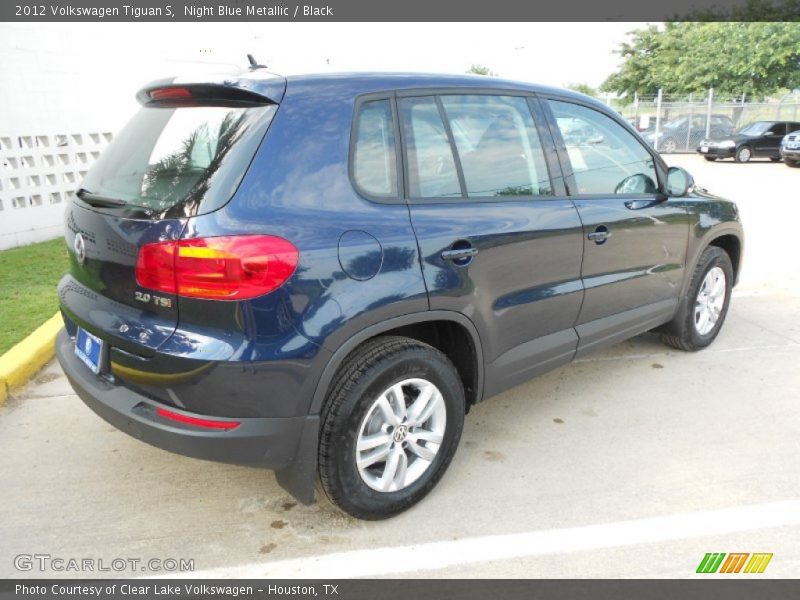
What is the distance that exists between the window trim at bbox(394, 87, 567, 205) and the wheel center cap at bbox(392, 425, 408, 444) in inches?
37.6

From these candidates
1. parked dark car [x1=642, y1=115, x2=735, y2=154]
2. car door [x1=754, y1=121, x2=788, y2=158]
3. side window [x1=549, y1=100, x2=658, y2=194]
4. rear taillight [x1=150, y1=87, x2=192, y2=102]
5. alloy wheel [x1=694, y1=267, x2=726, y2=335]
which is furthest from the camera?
parked dark car [x1=642, y1=115, x2=735, y2=154]

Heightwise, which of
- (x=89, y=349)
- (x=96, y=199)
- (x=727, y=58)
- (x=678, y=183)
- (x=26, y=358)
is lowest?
(x=26, y=358)

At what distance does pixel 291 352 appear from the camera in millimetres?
2250

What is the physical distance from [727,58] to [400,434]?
34.5 m

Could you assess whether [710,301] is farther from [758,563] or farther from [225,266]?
[225,266]

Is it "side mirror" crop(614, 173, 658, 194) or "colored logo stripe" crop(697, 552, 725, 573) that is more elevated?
"side mirror" crop(614, 173, 658, 194)

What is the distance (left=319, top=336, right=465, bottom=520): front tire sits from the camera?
2.46 meters

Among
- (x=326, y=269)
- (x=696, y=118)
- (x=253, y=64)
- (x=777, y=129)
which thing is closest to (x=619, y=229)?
(x=326, y=269)

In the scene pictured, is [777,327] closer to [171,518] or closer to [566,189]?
[566,189]

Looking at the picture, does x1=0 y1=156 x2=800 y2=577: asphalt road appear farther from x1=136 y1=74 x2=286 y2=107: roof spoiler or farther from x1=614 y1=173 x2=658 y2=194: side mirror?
x1=136 y1=74 x2=286 y2=107: roof spoiler

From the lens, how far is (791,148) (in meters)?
19.8

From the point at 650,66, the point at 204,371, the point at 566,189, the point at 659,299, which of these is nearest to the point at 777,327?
the point at 659,299

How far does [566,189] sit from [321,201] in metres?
1.53

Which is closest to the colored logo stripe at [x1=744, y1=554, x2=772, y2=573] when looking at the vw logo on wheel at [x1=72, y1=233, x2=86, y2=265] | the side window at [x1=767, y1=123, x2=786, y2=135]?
the vw logo on wheel at [x1=72, y1=233, x2=86, y2=265]
